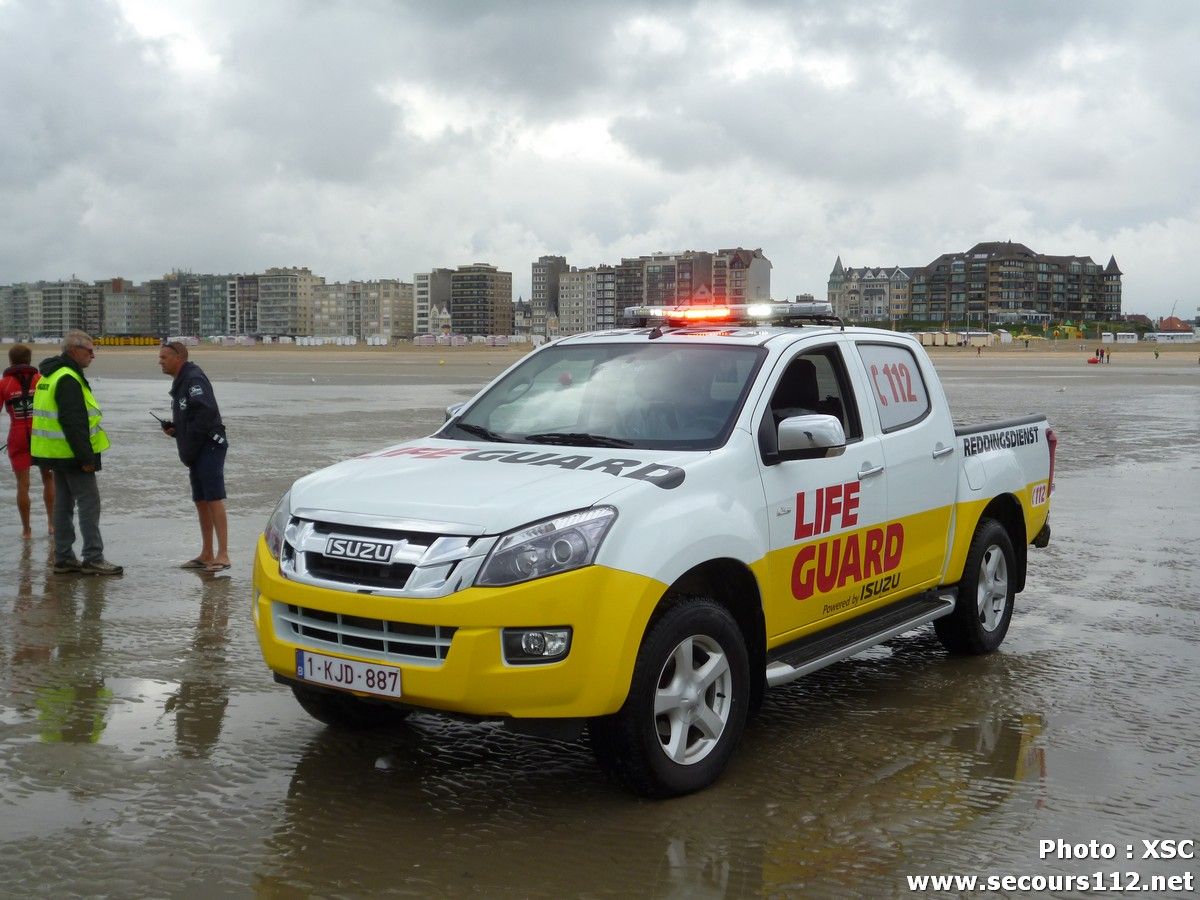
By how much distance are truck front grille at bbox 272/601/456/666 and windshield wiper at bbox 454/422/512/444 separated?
1.32m

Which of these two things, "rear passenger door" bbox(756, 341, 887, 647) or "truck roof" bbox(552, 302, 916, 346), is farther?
"truck roof" bbox(552, 302, 916, 346)

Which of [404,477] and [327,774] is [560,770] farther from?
[404,477]

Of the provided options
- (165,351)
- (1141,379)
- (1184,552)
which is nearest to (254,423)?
(165,351)

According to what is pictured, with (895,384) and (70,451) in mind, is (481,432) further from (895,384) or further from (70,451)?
(70,451)

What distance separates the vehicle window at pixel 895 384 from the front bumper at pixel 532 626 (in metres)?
2.34

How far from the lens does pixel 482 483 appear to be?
4.75m

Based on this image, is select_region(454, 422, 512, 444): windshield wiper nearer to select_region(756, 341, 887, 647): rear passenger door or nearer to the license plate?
select_region(756, 341, 887, 647): rear passenger door

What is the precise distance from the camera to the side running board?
5219 mm

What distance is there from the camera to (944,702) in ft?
20.1

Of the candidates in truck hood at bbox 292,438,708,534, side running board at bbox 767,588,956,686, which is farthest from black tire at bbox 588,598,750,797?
truck hood at bbox 292,438,708,534

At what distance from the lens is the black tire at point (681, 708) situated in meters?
4.50

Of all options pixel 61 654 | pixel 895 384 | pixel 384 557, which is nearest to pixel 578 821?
pixel 384 557

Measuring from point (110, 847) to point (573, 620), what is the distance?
1745 mm

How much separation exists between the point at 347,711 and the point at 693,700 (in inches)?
64.4
